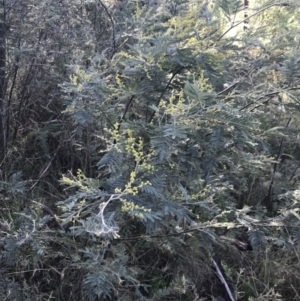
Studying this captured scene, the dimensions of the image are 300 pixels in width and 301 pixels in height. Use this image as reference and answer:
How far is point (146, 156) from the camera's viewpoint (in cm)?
192

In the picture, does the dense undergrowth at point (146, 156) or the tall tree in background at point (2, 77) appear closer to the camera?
the dense undergrowth at point (146, 156)

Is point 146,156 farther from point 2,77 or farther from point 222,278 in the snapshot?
point 2,77

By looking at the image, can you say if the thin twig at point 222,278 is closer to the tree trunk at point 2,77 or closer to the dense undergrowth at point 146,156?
the dense undergrowth at point 146,156

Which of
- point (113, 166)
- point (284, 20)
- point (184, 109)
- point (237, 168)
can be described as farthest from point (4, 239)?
point (284, 20)

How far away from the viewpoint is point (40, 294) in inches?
90.1

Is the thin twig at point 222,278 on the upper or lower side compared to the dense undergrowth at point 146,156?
lower

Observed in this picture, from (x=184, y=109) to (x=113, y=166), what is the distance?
14.7 inches

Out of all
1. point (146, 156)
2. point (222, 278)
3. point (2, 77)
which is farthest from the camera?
point (2, 77)

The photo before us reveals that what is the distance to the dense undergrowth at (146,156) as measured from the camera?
194 cm

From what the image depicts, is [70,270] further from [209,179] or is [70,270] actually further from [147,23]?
[147,23]

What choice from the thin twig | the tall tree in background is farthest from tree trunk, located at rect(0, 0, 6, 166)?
the thin twig

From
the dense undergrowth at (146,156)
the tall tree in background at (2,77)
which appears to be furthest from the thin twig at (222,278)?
the tall tree in background at (2,77)

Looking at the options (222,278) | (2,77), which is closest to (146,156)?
(222,278)

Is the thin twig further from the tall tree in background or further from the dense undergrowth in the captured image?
the tall tree in background
